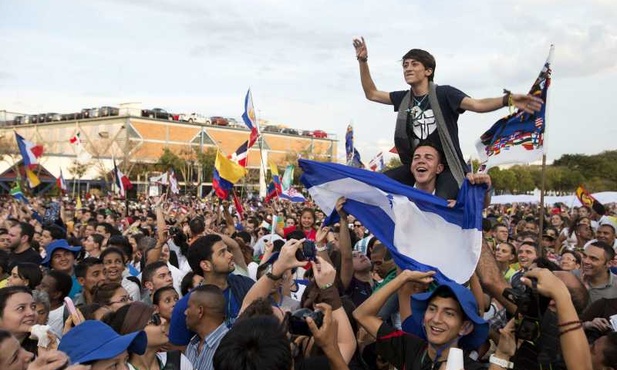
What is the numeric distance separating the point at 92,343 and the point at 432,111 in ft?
9.15

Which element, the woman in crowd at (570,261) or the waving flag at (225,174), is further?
the waving flag at (225,174)

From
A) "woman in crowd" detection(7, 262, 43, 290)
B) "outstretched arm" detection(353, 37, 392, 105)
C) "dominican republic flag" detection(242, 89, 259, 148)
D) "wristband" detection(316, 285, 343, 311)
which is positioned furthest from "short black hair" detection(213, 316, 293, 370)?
"dominican republic flag" detection(242, 89, 259, 148)

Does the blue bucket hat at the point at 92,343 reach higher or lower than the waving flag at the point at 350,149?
lower

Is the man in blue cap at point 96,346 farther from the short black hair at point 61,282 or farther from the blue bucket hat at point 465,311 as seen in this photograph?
the short black hair at point 61,282

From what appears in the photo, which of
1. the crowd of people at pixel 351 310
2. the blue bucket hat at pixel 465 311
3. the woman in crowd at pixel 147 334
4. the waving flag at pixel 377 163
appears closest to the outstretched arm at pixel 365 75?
the crowd of people at pixel 351 310

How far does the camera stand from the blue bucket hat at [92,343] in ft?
10.8

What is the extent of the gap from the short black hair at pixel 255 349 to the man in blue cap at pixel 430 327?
976mm

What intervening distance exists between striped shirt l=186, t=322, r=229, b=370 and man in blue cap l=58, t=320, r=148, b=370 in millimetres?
798

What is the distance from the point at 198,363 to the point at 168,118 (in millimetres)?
87061

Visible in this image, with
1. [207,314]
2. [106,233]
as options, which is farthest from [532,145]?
[106,233]

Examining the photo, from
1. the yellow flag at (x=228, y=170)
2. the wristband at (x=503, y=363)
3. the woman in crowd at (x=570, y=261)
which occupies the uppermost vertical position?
the yellow flag at (x=228, y=170)

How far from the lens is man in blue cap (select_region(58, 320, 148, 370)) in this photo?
3.31m

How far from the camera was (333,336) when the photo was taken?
352 centimetres

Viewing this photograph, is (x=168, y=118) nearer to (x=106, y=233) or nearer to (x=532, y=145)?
(x=106, y=233)
